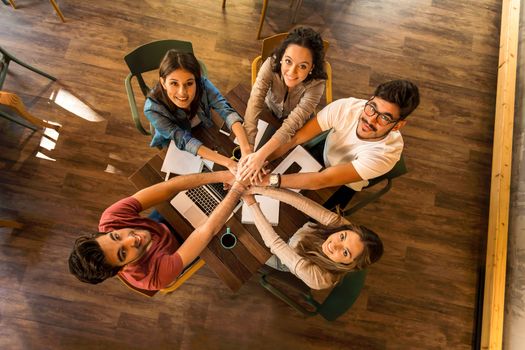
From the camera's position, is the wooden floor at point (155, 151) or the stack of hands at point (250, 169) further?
the wooden floor at point (155, 151)

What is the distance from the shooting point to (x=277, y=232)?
194cm

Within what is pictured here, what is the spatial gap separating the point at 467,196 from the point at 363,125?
1798 mm

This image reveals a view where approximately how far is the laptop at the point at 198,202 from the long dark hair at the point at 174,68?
0.48 metres

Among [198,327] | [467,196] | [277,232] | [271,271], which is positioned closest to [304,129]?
[277,232]

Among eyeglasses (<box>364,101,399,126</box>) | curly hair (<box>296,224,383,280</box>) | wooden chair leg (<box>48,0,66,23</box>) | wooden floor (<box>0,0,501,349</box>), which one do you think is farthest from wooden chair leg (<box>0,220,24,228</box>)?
eyeglasses (<box>364,101,399,126</box>)

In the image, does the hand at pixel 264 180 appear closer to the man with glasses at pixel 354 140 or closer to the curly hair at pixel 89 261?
the man with glasses at pixel 354 140

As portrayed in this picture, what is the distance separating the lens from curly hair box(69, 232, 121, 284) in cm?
149

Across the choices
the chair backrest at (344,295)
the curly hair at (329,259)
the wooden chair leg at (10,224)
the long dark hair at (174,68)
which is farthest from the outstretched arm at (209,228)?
the wooden chair leg at (10,224)

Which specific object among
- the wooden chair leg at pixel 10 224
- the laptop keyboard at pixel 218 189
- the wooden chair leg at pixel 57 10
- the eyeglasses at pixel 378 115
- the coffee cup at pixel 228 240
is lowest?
the wooden chair leg at pixel 10 224

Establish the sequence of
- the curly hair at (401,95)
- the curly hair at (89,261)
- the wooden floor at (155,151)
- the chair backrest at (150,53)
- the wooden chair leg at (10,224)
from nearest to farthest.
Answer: the curly hair at (89,261)
the curly hair at (401,95)
the chair backrest at (150,53)
the wooden chair leg at (10,224)
the wooden floor at (155,151)

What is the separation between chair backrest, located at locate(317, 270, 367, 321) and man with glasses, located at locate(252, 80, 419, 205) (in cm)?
54

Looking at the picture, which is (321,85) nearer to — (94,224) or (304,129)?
(304,129)

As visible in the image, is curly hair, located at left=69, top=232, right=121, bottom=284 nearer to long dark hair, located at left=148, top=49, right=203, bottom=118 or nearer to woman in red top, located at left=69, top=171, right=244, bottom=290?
woman in red top, located at left=69, top=171, right=244, bottom=290

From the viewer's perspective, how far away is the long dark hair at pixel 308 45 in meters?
1.86
